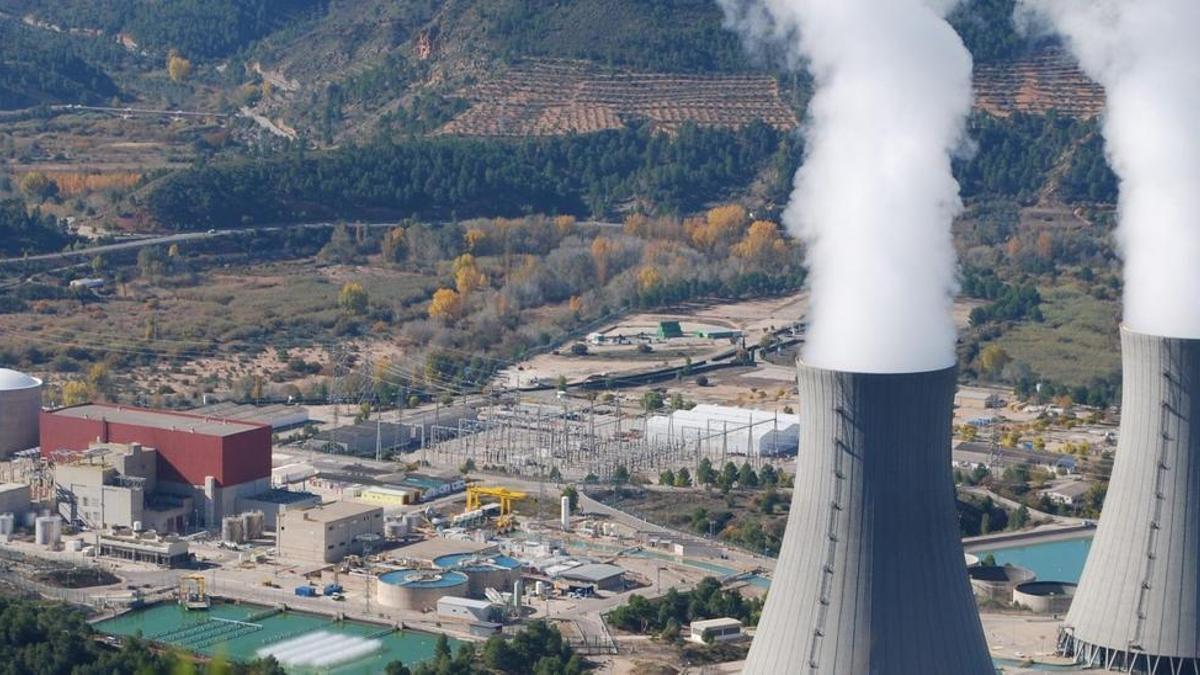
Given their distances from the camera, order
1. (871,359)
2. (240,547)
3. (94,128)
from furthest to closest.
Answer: (94,128) → (240,547) → (871,359)

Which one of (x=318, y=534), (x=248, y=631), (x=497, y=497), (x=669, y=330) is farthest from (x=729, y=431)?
(x=248, y=631)

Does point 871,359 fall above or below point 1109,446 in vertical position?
above

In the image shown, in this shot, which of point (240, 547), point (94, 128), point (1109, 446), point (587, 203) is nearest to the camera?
point (240, 547)

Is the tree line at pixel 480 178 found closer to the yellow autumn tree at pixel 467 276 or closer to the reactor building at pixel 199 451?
the yellow autumn tree at pixel 467 276

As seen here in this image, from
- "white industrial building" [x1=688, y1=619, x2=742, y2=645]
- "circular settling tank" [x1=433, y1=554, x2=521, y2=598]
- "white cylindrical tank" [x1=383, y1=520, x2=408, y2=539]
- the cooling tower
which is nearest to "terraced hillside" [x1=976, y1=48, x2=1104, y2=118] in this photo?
"white cylindrical tank" [x1=383, y1=520, x2=408, y2=539]

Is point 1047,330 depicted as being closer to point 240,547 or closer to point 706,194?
point 706,194

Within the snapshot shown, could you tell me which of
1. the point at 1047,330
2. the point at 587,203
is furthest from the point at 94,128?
the point at 1047,330

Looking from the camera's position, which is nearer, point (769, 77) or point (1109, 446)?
point (1109, 446)
